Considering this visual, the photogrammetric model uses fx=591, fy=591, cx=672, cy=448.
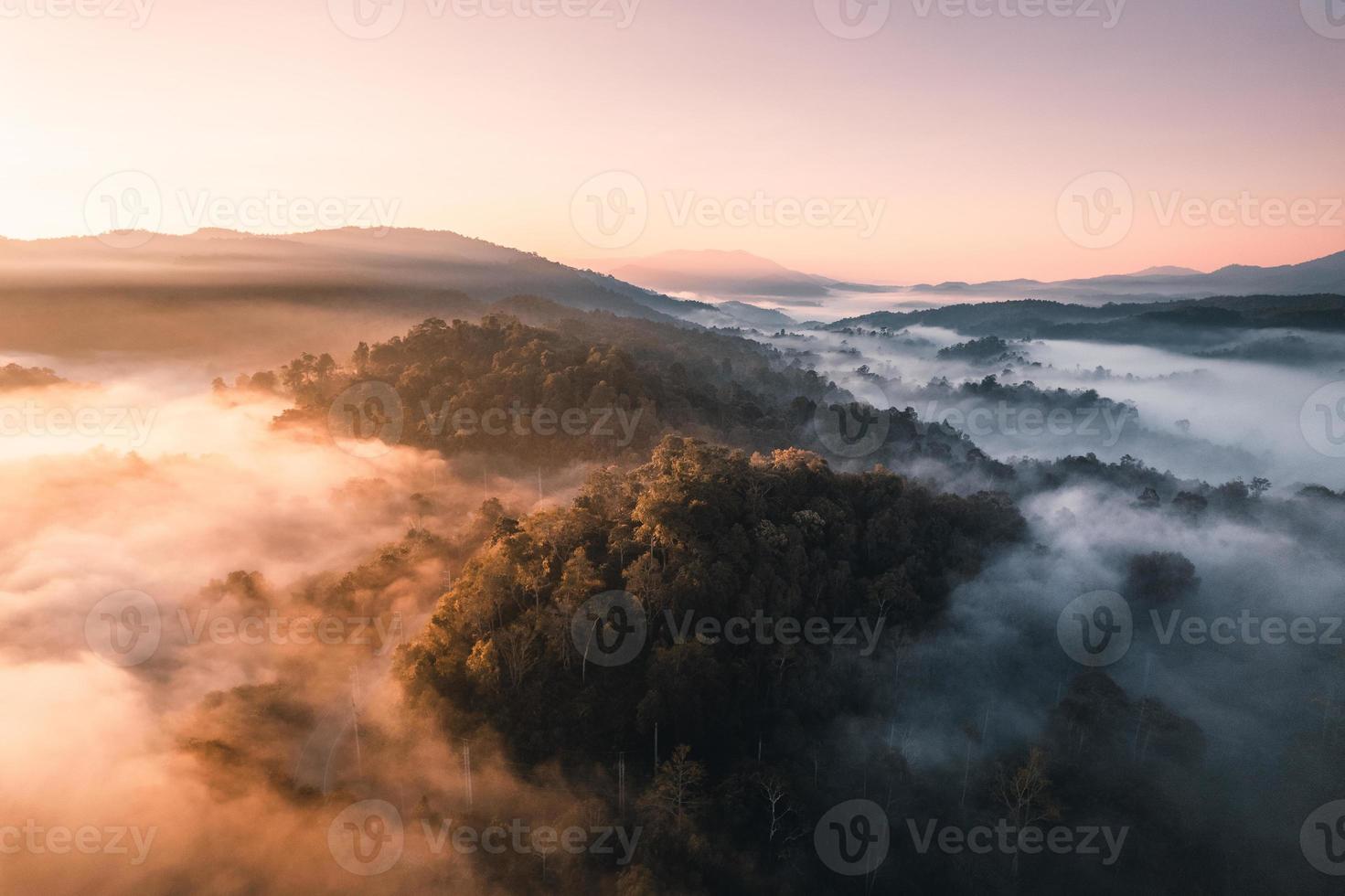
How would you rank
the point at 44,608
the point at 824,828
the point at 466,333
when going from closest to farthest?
1. the point at 824,828
2. the point at 44,608
3. the point at 466,333

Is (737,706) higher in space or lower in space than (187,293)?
lower

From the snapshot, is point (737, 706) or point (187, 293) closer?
point (737, 706)

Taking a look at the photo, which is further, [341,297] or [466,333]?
[341,297]

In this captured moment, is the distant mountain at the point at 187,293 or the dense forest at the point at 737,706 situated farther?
the distant mountain at the point at 187,293

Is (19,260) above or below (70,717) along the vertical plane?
above

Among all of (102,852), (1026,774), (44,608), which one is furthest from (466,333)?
(1026,774)

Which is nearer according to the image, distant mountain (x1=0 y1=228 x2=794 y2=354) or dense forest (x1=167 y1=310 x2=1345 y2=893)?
dense forest (x1=167 y1=310 x2=1345 y2=893)

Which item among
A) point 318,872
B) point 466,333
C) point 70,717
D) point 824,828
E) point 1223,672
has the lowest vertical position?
point 1223,672

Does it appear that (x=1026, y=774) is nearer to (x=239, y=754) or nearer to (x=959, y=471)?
(x=239, y=754)

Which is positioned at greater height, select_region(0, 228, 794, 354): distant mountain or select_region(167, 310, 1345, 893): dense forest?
select_region(0, 228, 794, 354): distant mountain

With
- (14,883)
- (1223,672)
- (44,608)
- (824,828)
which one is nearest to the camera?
(14,883)

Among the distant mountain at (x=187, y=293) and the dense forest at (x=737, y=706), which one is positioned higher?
the distant mountain at (x=187, y=293)
